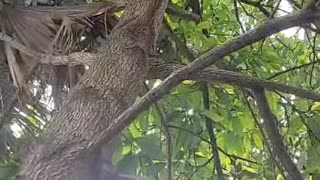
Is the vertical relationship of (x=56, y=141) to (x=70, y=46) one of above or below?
below

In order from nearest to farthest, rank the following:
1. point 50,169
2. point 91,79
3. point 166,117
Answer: point 50,169 → point 91,79 → point 166,117

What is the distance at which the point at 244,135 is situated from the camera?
1777mm

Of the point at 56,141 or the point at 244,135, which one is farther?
the point at 244,135

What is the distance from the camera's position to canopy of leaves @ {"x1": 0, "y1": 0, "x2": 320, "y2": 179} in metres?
1.47

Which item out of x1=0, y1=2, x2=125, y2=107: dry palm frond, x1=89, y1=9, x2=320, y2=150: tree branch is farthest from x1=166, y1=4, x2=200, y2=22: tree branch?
x1=89, y1=9, x2=320, y2=150: tree branch

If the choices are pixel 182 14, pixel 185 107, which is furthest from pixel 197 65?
pixel 182 14

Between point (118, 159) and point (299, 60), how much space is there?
3.10 ft

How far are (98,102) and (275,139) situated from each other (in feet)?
1.27

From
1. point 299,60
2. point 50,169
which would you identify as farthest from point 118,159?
point 299,60

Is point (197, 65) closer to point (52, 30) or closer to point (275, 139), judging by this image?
point (275, 139)

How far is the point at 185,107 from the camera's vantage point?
5.55 feet

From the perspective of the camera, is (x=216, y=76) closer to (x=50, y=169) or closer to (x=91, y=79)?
(x=91, y=79)

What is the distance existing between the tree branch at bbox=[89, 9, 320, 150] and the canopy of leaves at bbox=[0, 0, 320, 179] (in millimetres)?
291

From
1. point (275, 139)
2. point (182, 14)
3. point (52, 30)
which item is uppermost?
point (182, 14)
